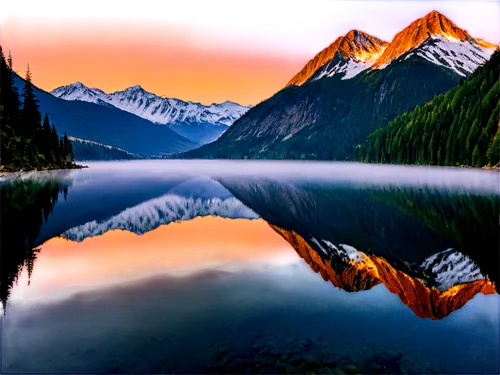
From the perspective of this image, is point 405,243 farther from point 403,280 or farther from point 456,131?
point 456,131

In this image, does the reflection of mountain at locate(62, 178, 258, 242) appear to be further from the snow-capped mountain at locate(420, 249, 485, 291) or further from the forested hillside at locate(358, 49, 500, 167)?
the forested hillside at locate(358, 49, 500, 167)

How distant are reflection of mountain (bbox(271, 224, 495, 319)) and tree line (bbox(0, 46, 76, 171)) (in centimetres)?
7705

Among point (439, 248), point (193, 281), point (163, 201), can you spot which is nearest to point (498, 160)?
point (163, 201)

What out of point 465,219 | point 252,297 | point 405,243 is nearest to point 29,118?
point 465,219

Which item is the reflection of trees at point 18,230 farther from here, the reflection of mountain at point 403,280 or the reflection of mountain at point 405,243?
the reflection of mountain at point 405,243

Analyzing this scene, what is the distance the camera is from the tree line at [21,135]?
3216 inches

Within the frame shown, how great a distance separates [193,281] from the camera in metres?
14.9

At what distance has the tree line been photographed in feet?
268

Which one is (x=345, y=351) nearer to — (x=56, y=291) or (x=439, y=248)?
(x=56, y=291)

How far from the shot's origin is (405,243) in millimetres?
21203

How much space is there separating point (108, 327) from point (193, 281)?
472 cm

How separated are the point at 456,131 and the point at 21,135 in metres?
112

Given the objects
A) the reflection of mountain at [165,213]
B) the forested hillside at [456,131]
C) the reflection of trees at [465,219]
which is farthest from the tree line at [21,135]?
the forested hillside at [456,131]

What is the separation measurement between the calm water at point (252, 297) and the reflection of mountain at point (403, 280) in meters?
0.07
